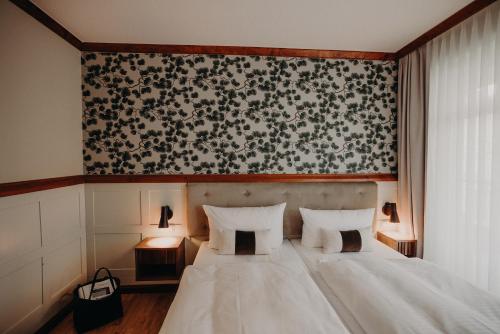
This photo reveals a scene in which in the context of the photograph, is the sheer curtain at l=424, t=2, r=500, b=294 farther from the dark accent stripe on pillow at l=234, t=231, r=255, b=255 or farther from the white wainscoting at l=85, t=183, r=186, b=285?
the white wainscoting at l=85, t=183, r=186, b=285

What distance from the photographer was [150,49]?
2.86 metres

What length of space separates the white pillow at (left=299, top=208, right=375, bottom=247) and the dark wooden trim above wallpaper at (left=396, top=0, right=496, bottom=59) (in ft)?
5.76

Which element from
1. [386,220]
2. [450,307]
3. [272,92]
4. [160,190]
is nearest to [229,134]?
[272,92]

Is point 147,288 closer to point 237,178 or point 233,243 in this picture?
point 233,243

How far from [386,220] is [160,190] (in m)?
2.61

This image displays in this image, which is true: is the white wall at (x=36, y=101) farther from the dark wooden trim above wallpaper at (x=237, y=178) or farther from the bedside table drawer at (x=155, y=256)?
the bedside table drawer at (x=155, y=256)

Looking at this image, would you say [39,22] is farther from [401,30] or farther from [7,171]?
[401,30]

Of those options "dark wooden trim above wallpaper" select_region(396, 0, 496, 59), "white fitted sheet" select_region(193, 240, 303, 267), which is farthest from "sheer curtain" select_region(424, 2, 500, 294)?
"white fitted sheet" select_region(193, 240, 303, 267)

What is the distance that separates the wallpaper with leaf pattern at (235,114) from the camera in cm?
288

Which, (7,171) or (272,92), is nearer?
(7,171)

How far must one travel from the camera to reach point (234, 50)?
2.92 meters

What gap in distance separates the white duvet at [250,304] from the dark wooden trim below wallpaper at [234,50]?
86.5 inches

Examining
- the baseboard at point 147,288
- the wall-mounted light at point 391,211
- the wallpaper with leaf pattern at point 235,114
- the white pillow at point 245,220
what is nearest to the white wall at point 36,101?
the wallpaper with leaf pattern at point 235,114

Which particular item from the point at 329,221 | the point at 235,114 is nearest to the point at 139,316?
the point at 329,221
